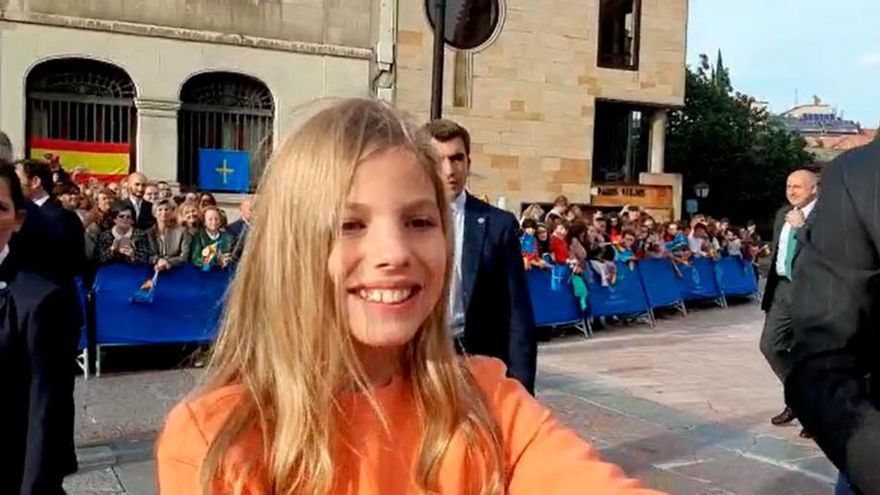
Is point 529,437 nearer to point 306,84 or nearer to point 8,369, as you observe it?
point 8,369

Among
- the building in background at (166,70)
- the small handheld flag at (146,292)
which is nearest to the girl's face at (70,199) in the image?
the small handheld flag at (146,292)

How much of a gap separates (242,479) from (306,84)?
16.9 m

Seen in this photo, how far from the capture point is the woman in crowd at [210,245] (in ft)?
28.7

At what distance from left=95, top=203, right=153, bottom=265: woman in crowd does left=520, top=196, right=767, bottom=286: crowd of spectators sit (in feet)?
12.7

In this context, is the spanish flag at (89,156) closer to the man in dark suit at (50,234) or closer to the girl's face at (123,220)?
the girl's face at (123,220)

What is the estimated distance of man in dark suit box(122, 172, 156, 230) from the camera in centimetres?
954

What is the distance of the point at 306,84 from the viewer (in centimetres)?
1766

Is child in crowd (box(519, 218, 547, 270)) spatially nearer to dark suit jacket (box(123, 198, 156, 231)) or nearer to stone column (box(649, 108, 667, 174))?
dark suit jacket (box(123, 198, 156, 231))

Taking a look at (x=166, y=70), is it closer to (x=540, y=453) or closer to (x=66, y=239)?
(x=66, y=239)

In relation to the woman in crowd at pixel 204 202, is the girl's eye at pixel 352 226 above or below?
above

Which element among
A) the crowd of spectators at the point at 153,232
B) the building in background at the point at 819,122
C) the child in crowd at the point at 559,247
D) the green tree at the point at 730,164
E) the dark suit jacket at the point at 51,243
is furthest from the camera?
the building in background at the point at 819,122

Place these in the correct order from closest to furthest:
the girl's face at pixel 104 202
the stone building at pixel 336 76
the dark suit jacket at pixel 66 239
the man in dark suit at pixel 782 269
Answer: the dark suit jacket at pixel 66 239 < the man in dark suit at pixel 782 269 < the girl's face at pixel 104 202 < the stone building at pixel 336 76

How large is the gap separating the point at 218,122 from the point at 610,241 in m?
8.07

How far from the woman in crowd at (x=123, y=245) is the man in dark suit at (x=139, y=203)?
66 cm
